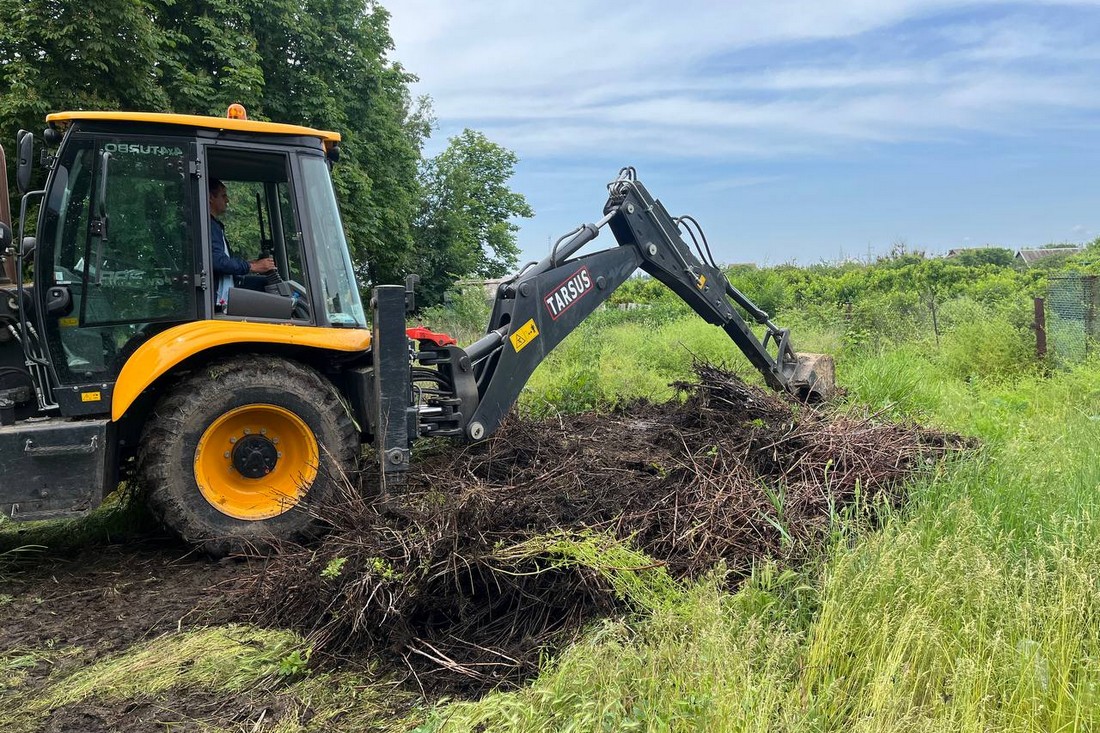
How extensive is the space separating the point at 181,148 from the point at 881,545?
166 inches

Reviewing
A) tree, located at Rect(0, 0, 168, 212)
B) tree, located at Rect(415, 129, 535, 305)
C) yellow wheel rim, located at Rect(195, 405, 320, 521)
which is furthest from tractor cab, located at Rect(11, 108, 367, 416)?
tree, located at Rect(415, 129, 535, 305)

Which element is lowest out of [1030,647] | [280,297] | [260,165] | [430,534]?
[1030,647]

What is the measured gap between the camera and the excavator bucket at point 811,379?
20.9 feet

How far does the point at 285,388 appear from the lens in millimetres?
4648

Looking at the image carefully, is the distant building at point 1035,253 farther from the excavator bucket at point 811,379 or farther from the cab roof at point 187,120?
the cab roof at point 187,120

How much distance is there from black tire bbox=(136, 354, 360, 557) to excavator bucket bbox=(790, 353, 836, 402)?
11.6ft

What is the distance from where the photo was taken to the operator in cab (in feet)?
15.5

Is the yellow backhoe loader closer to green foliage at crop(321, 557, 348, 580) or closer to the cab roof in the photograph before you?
the cab roof

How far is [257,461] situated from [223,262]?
1195 millimetres

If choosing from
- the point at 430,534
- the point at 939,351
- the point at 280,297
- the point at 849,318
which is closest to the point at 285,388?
the point at 280,297

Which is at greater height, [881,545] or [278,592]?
[881,545]

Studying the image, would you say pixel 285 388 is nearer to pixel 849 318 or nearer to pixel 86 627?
pixel 86 627

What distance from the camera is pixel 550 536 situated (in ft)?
11.5

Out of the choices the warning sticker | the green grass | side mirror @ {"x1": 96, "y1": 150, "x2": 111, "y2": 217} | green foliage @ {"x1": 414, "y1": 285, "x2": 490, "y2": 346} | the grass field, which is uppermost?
side mirror @ {"x1": 96, "y1": 150, "x2": 111, "y2": 217}
